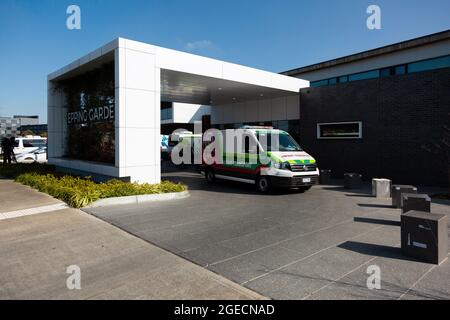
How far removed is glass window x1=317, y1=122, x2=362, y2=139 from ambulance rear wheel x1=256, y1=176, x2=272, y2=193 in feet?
19.3

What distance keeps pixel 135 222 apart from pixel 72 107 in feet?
34.2

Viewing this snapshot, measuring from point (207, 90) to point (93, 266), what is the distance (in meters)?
12.8

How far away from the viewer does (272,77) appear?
14.8m

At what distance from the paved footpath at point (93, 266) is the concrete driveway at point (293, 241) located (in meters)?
0.31

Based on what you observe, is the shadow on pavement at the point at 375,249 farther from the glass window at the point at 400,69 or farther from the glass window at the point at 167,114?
the glass window at the point at 167,114

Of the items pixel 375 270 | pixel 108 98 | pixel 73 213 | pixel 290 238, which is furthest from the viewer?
pixel 108 98

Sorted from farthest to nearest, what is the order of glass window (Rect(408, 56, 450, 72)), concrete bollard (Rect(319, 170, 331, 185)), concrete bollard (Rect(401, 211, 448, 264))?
glass window (Rect(408, 56, 450, 72))
concrete bollard (Rect(319, 170, 331, 185))
concrete bollard (Rect(401, 211, 448, 264))

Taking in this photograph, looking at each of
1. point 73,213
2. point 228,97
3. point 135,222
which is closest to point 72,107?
point 228,97

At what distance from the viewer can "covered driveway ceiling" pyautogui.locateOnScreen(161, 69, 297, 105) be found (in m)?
13.4

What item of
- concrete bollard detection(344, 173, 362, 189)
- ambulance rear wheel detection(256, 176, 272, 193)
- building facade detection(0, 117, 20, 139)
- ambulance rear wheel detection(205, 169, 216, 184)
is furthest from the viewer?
building facade detection(0, 117, 20, 139)

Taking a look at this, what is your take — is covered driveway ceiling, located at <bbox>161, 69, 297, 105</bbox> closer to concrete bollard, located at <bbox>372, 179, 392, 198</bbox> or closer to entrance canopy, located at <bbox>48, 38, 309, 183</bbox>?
entrance canopy, located at <bbox>48, 38, 309, 183</bbox>

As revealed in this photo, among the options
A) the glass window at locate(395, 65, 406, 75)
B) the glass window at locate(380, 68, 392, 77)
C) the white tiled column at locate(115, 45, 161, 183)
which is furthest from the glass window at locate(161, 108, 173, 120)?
the white tiled column at locate(115, 45, 161, 183)
